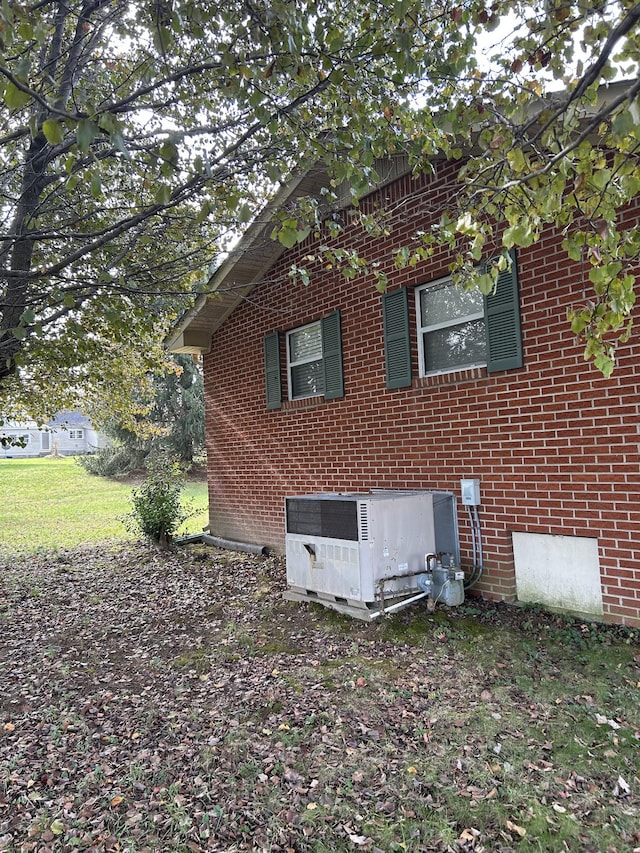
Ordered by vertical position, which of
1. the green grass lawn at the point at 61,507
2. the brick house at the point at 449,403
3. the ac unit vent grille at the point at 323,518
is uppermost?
the brick house at the point at 449,403

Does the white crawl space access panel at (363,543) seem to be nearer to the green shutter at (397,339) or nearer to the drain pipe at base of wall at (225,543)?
the green shutter at (397,339)

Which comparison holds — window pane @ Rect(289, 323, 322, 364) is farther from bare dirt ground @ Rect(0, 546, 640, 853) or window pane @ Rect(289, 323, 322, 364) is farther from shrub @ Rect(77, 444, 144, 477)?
shrub @ Rect(77, 444, 144, 477)

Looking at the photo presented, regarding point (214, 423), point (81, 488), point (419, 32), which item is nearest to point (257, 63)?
point (419, 32)

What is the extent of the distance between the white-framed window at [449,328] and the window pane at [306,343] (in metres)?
1.95

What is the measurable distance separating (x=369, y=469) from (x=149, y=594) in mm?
3161

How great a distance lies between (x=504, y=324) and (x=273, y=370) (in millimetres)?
4004

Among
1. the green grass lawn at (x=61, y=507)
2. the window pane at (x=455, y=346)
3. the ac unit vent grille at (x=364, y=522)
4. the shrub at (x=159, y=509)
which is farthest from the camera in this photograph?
the green grass lawn at (x=61, y=507)

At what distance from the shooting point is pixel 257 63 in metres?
3.40

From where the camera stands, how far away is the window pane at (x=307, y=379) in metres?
7.68

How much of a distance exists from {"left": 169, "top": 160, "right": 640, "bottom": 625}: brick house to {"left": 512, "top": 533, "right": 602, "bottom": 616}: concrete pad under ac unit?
11mm

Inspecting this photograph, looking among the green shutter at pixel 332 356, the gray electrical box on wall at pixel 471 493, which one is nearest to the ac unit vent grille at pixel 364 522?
the gray electrical box on wall at pixel 471 493

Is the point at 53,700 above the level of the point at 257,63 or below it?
below

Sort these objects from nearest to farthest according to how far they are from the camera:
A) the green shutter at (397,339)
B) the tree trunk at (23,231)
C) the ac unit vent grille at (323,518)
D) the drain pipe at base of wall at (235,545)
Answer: the tree trunk at (23,231)
the ac unit vent grille at (323,518)
the green shutter at (397,339)
the drain pipe at base of wall at (235,545)

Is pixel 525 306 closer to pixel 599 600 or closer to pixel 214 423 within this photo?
pixel 599 600
